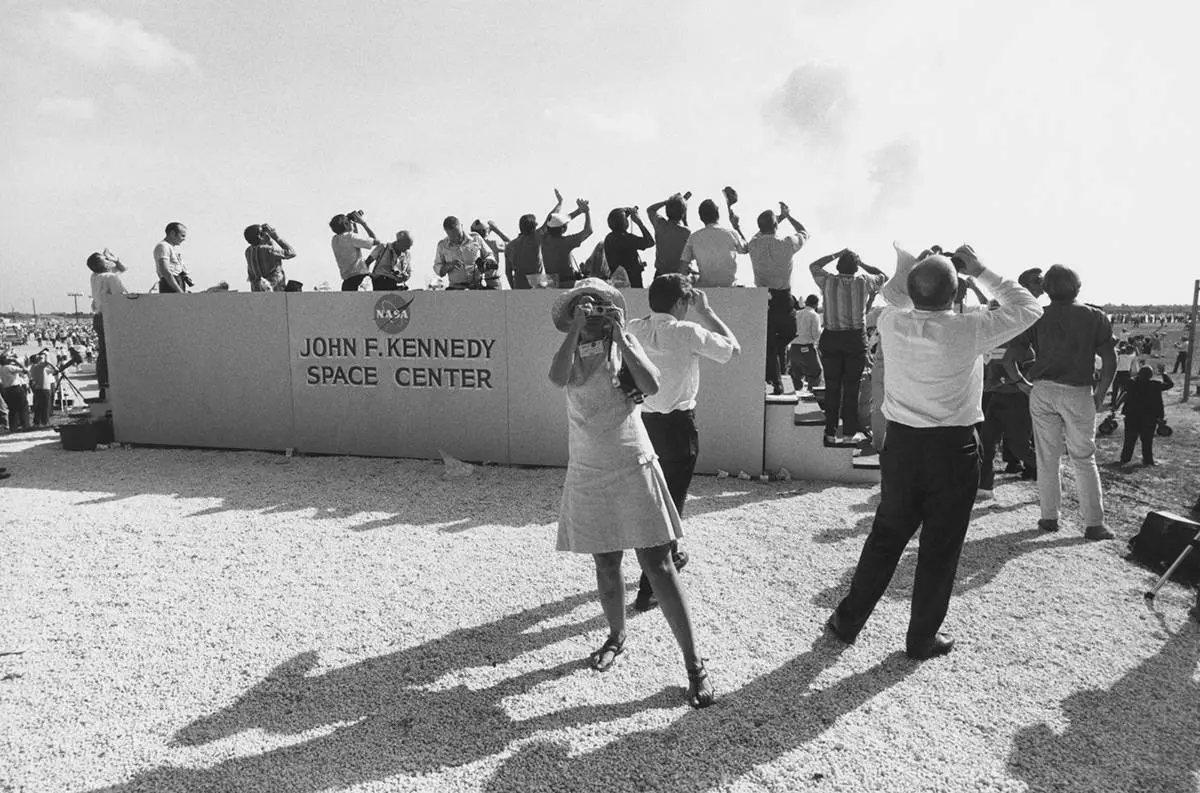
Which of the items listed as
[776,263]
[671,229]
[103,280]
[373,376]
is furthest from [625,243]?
[103,280]

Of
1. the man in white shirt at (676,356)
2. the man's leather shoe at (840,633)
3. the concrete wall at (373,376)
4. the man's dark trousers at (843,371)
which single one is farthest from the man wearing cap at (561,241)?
the man's leather shoe at (840,633)

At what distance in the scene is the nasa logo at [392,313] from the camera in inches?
336

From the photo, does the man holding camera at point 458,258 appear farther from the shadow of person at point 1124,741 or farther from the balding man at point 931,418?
the shadow of person at point 1124,741

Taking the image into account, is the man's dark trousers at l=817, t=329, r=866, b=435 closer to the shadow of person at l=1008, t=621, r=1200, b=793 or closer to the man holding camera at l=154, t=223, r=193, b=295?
the shadow of person at l=1008, t=621, r=1200, b=793

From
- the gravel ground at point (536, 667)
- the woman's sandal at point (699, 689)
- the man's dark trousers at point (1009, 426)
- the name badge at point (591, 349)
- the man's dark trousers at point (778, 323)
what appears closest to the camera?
the gravel ground at point (536, 667)

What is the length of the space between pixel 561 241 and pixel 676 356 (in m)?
4.62

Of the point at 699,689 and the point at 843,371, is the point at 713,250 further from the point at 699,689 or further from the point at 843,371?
the point at 699,689

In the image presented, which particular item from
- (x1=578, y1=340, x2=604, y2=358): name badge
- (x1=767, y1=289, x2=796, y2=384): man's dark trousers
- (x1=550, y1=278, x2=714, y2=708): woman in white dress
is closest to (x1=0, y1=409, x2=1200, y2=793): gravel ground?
(x1=550, y1=278, x2=714, y2=708): woman in white dress

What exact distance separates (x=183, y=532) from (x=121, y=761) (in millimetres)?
3473

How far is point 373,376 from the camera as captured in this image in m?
8.76

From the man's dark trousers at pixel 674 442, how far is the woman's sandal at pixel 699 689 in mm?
785

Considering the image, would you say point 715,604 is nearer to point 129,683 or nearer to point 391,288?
point 129,683

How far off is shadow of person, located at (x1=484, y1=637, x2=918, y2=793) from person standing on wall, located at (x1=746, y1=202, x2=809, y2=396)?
4.77 m

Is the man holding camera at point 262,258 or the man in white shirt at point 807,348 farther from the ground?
the man holding camera at point 262,258
